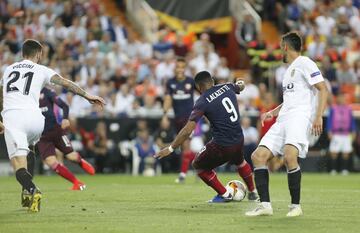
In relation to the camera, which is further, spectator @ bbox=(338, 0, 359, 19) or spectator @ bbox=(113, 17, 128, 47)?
spectator @ bbox=(338, 0, 359, 19)

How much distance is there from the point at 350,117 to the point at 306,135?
1490 centimetres

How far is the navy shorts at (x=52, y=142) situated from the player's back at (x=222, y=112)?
15.8 ft

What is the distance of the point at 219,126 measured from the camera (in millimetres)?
14336

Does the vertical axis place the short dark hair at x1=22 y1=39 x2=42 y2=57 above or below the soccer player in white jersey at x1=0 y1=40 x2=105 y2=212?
above

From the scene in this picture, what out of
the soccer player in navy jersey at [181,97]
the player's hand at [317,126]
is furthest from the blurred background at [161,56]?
the player's hand at [317,126]

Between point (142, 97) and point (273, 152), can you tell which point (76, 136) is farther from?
point (273, 152)

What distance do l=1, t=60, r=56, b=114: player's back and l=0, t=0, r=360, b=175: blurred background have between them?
925cm

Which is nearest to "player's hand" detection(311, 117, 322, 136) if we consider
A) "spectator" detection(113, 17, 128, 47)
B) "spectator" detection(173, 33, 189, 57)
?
"spectator" detection(173, 33, 189, 57)

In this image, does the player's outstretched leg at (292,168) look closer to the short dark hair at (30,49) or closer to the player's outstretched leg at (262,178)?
the player's outstretched leg at (262,178)

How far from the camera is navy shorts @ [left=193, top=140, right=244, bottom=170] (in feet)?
47.1

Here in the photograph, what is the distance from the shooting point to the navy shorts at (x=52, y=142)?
18.3 m

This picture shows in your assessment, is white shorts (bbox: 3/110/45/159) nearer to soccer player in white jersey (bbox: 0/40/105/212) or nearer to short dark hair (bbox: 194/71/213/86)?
soccer player in white jersey (bbox: 0/40/105/212)

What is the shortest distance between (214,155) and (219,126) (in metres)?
0.44

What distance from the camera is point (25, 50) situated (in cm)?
1330
